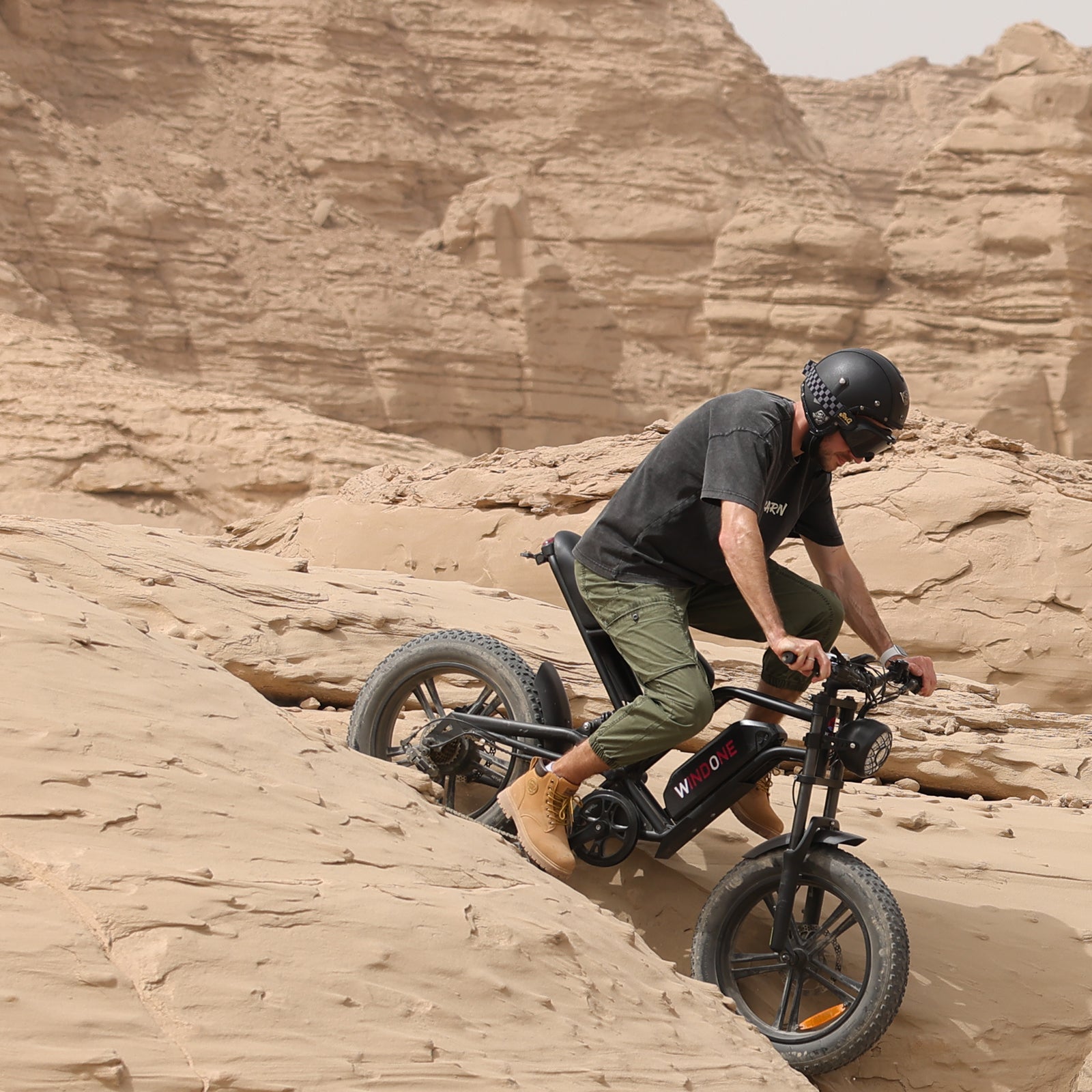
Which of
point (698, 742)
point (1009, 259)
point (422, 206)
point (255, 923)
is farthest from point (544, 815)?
point (1009, 259)

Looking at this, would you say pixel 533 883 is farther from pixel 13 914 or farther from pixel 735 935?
pixel 13 914

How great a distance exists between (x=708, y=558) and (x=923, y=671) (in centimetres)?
65

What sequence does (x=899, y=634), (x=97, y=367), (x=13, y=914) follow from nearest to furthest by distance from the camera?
(x=13, y=914)
(x=899, y=634)
(x=97, y=367)

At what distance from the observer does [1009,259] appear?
23.6 meters

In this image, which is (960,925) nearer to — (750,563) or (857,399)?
(750,563)

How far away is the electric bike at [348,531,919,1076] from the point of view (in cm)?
338

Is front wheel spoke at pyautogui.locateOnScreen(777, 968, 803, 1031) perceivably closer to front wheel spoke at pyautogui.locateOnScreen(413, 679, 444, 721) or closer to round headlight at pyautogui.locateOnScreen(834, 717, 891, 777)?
round headlight at pyautogui.locateOnScreen(834, 717, 891, 777)

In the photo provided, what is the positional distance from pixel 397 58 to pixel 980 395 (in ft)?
40.2

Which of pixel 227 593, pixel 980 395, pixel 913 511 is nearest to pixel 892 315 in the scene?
pixel 980 395

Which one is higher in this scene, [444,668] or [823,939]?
[444,668]

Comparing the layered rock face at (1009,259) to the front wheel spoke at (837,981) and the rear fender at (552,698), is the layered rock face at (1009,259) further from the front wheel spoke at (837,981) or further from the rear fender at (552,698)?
the front wheel spoke at (837,981)

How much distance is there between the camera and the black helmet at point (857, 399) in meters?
3.50

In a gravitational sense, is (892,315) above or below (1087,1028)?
above

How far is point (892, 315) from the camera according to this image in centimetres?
2367
